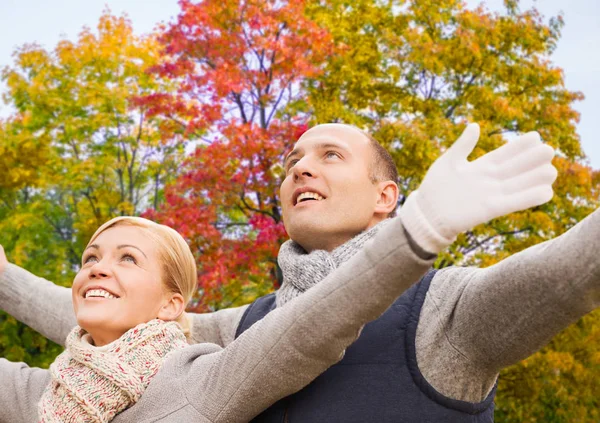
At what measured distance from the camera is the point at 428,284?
188 cm

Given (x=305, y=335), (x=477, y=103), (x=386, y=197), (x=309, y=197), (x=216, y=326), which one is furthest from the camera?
(x=477, y=103)

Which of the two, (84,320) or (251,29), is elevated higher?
(251,29)

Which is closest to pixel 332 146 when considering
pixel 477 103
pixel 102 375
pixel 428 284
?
pixel 428 284

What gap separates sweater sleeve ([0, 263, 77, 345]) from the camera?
266 centimetres

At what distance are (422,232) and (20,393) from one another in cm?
167

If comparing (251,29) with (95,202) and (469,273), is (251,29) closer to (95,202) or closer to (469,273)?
(95,202)

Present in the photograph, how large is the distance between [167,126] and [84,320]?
7.98 metres

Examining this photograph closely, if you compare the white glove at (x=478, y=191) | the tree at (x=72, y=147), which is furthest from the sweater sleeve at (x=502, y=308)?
the tree at (x=72, y=147)

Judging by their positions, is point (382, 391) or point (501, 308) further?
point (382, 391)

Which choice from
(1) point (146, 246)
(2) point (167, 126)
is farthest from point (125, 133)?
(1) point (146, 246)

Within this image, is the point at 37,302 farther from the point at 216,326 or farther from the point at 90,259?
the point at 216,326

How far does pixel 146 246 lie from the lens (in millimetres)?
2186

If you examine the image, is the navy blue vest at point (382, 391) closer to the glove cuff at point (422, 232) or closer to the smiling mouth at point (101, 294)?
→ the glove cuff at point (422, 232)

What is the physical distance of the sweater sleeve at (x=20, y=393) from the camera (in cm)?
217
